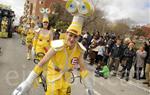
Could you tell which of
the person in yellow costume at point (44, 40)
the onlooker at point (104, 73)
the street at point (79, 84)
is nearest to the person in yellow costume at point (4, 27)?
the street at point (79, 84)

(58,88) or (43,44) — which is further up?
(43,44)

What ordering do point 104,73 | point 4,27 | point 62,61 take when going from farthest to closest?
point 4,27 < point 104,73 < point 62,61

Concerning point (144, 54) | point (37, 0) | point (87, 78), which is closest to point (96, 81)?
point (144, 54)

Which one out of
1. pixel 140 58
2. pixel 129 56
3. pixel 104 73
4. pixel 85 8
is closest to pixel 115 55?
pixel 129 56

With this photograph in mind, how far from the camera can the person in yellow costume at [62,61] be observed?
5402 mm

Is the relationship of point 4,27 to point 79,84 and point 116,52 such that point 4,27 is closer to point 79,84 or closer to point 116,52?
point 116,52

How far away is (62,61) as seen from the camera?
18.2 ft

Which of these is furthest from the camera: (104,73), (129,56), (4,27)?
(4,27)

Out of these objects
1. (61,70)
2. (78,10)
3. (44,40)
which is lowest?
(61,70)

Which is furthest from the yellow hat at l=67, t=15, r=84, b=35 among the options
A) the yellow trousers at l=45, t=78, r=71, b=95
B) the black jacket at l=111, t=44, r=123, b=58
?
the black jacket at l=111, t=44, r=123, b=58

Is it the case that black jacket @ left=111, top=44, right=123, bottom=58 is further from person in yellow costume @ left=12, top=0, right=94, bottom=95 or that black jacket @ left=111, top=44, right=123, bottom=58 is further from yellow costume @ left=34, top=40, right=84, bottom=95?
yellow costume @ left=34, top=40, right=84, bottom=95

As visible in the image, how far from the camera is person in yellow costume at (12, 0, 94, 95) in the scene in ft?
17.7

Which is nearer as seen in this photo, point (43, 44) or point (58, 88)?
point (58, 88)

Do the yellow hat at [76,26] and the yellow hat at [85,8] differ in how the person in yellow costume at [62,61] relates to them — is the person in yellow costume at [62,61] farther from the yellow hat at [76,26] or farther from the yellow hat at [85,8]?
the yellow hat at [85,8]
